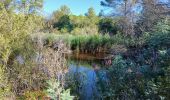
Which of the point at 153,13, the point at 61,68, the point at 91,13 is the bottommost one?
the point at 61,68

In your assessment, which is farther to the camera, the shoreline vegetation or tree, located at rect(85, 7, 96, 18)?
tree, located at rect(85, 7, 96, 18)

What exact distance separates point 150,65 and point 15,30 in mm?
3784

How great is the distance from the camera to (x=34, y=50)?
998 cm

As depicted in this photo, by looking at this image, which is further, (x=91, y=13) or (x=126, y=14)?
(x=91, y=13)

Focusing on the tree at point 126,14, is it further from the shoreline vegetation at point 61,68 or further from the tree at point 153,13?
the shoreline vegetation at point 61,68

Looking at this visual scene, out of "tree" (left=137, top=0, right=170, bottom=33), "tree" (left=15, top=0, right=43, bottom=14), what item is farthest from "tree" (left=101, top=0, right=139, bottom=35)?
"tree" (left=15, top=0, right=43, bottom=14)

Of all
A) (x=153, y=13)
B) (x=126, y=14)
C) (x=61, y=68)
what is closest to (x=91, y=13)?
(x=126, y=14)

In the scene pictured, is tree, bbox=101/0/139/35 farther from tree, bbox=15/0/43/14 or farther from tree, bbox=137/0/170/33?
tree, bbox=15/0/43/14

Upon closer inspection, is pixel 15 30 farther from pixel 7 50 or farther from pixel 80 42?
pixel 80 42

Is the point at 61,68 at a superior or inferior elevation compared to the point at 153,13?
inferior

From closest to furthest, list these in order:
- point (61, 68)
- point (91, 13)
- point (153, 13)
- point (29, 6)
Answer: point (61, 68)
point (29, 6)
point (153, 13)
point (91, 13)

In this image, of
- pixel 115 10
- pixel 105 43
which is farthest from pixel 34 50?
pixel 115 10

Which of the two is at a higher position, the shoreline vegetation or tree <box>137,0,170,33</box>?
tree <box>137,0,170,33</box>

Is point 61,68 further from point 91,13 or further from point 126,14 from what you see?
point 91,13
